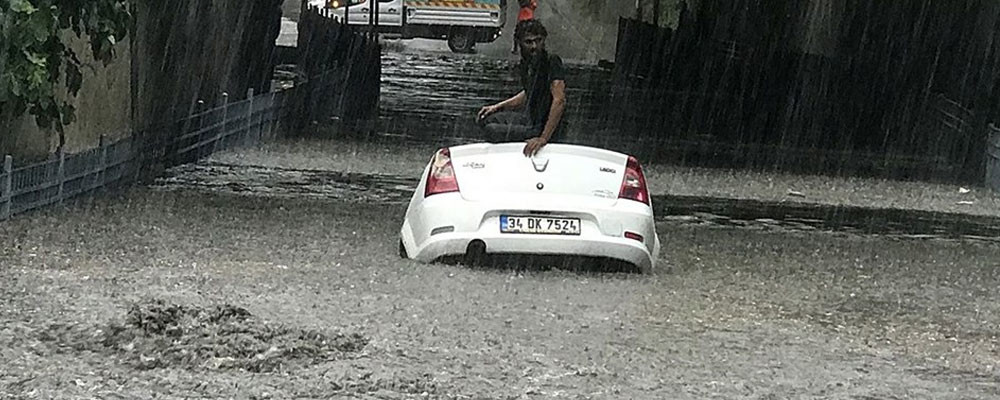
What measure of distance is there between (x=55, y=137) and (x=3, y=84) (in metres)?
2.37

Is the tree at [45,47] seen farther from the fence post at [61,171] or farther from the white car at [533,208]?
the white car at [533,208]

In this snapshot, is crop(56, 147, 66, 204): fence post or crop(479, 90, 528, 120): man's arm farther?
crop(56, 147, 66, 204): fence post

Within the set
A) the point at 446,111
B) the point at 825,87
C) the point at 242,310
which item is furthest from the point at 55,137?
the point at 825,87

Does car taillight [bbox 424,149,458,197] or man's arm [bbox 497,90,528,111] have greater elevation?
man's arm [bbox 497,90,528,111]

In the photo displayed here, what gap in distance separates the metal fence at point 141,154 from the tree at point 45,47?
0.43 meters

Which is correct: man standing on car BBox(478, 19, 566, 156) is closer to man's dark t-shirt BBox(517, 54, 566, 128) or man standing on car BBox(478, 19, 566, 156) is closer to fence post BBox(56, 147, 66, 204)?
man's dark t-shirt BBox(517, 54, 566, 128)

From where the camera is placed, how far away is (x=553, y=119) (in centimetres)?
1141

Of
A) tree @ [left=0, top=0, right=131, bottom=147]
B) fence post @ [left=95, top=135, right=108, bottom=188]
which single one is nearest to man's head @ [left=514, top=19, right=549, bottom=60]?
tree @ [left=0, top=0, right=131, bottom=147]

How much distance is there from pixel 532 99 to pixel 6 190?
13.0 feet

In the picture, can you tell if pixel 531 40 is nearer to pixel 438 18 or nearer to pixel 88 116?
pixel 88 116

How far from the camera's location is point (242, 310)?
848 cm

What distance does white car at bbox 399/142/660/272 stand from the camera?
1053 centimetres

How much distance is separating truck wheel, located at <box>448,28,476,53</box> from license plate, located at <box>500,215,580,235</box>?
37.5 m

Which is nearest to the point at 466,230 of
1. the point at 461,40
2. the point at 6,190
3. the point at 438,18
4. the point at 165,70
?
the point at 6,190
